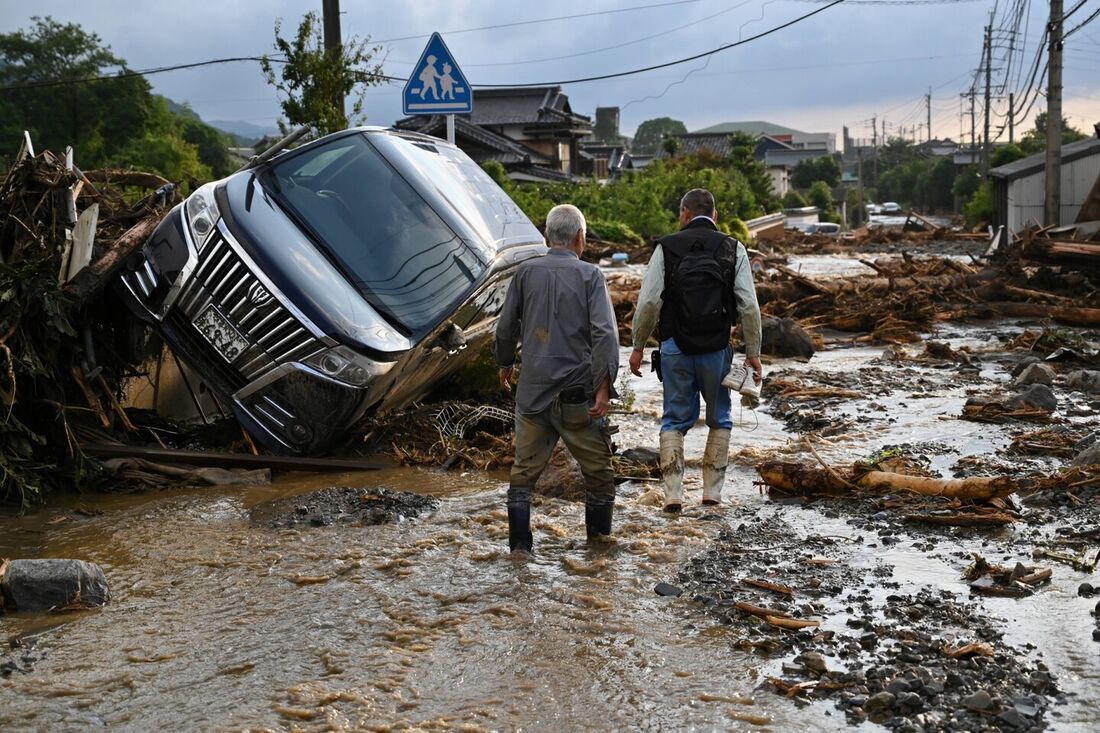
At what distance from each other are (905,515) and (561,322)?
7.16 ft

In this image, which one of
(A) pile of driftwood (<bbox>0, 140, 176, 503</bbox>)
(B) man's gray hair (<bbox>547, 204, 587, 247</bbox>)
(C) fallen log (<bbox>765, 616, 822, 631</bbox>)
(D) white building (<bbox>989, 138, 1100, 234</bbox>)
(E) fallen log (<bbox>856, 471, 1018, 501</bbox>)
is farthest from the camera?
(D) white building (<bbox>989, 138, 1100, 234</bbox>)

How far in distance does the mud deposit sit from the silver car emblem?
1.26 metres

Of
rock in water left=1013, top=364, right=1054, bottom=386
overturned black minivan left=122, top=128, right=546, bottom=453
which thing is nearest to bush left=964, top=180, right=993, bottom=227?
rock in water left=1013, top=364, right=1054, bottom=386

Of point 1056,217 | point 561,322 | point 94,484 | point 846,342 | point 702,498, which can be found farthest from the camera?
point 1056,217

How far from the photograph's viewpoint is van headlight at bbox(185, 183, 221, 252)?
753 centimetres

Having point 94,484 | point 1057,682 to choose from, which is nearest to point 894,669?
point 1057,682

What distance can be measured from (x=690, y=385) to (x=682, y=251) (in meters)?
0.78

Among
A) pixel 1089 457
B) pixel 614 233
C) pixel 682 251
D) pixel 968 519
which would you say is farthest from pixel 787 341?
pixel 614 233

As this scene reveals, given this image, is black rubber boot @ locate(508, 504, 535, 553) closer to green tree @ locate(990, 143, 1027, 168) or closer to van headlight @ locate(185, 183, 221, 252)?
van headlight @ locate(185, 183, 221, 252)

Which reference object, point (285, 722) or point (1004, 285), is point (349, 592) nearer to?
point (285, 722)

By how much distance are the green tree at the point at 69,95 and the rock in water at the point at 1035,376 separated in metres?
36.4

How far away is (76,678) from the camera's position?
414 centimetres

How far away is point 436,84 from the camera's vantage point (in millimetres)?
11758

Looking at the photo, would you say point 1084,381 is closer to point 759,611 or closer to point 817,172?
point 759,611
